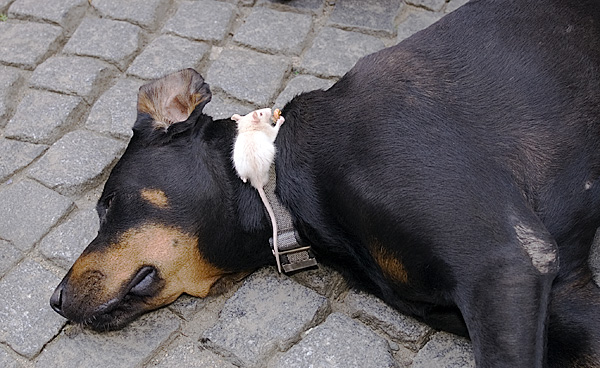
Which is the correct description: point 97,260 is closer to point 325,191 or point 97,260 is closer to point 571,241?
point 325,191

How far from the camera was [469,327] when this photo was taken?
8.38 ft

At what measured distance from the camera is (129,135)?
12.9ft

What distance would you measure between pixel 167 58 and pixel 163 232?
64.8 inches

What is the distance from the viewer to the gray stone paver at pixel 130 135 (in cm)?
302

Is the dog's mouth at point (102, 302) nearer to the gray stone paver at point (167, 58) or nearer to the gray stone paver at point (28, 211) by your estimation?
the gray stone paver at point (28, 211)

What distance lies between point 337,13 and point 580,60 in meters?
1.83

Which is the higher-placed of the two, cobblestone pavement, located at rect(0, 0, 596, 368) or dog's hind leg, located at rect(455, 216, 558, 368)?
dog's hind leg, located at rect(455, 216, 558, 368)

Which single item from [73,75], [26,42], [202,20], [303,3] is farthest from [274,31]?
[26,42]

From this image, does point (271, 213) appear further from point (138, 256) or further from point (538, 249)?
point (538, 249)

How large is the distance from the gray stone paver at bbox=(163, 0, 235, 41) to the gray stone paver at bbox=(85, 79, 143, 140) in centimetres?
50

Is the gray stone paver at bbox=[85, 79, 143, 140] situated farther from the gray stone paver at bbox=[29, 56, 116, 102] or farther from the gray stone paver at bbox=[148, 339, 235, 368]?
the gray stone paver at bbox=[148, 339, 235, 368]

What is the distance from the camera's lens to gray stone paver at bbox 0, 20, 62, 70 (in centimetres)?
441

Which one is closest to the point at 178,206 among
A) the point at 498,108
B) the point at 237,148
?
the point at 237,148

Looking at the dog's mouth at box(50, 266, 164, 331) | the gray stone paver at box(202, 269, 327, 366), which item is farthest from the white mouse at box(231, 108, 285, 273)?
the dog's mouth at box(50, 266, 164, 331)
